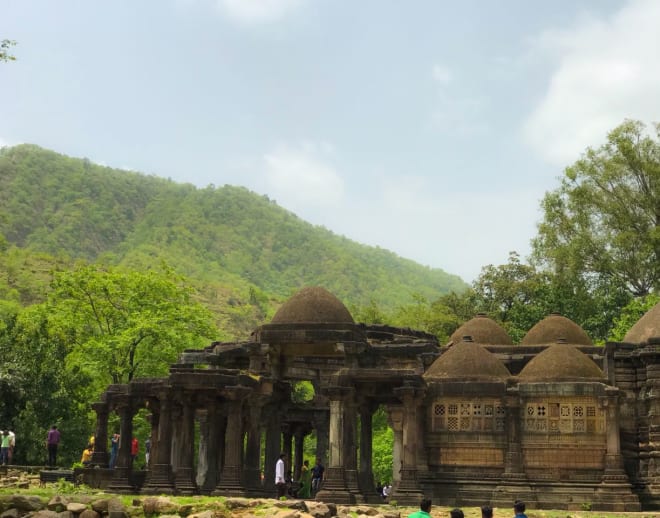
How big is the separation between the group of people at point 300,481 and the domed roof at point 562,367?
305 inches

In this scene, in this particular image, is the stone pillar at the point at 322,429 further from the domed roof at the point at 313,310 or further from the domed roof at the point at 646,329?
the domed roof at the point at 646,329

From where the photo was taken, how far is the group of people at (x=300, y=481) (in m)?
25.6

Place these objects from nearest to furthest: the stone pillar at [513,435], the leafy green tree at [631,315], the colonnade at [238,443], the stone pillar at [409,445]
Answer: the stone pillar at [409,445], the colonnade at [238,443], the stone pillar at [513,435], the leafy green tree at [631,315]

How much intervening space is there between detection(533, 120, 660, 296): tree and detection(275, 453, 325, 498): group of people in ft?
63.2

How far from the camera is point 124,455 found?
27.1 m

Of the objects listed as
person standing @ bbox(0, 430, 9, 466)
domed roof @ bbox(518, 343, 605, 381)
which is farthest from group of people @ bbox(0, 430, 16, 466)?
domed roof @ bbox(518, 343, 605, 381)

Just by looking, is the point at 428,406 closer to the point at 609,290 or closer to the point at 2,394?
the point at 2,394

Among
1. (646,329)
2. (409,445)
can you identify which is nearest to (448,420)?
(409,445)

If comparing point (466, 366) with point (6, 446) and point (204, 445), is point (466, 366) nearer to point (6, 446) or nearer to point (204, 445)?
point (204, 445)

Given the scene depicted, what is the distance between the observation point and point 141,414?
40219mm

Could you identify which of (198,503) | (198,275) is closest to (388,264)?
(198,275)

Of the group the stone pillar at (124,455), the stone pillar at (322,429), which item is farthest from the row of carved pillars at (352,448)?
the stone pillar at (322,429)

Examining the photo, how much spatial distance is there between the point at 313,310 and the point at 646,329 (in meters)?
10.9

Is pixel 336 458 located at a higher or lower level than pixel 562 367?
lower
